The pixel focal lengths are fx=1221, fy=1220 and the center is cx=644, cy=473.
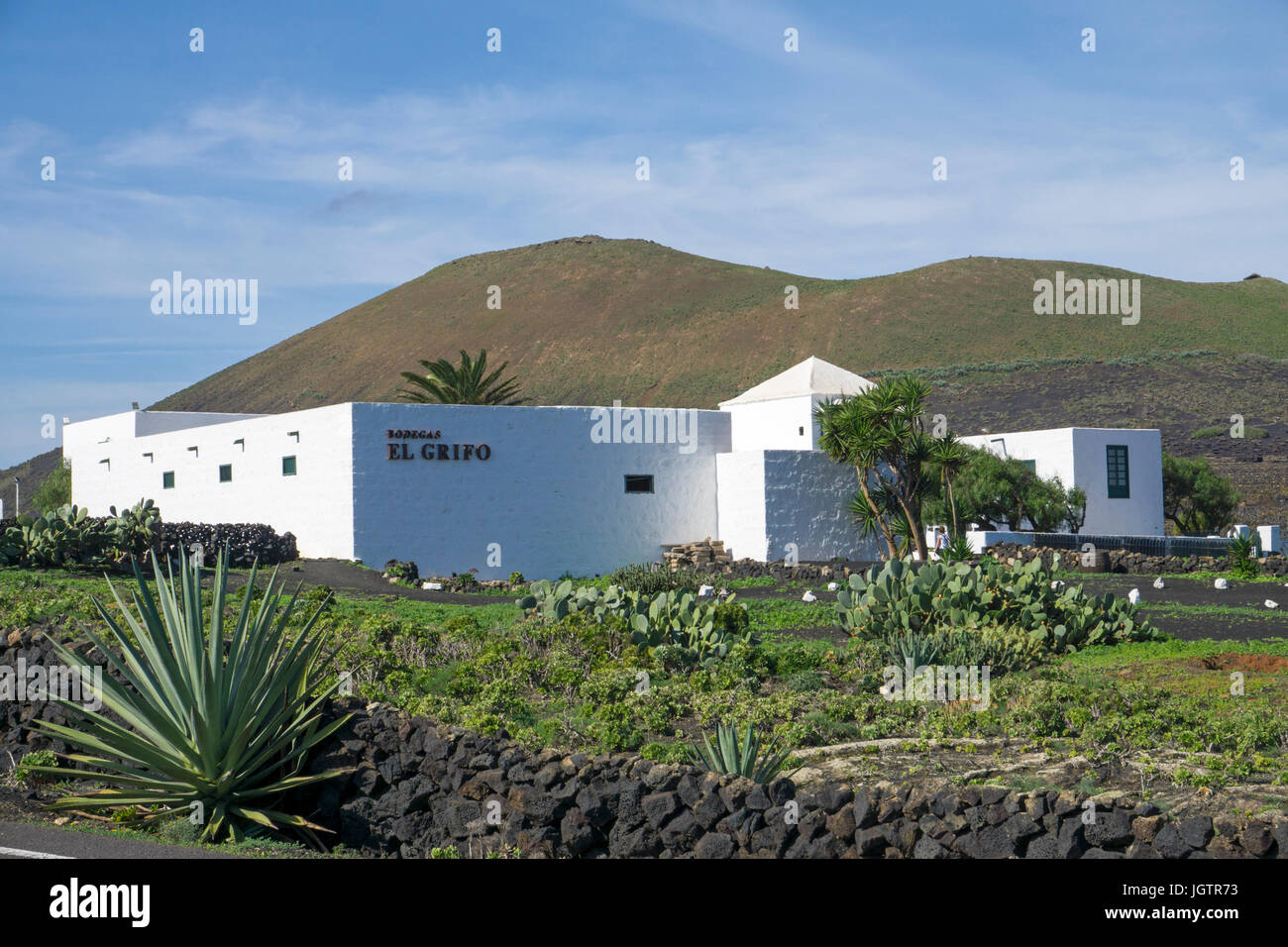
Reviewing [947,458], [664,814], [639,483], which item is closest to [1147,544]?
[947,458]

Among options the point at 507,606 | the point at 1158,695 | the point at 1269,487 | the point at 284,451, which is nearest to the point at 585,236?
the point at 1269,487

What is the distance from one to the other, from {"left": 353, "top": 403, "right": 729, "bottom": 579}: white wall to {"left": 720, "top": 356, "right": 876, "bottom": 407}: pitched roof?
62.1 inches

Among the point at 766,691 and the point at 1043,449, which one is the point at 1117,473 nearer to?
the point at 1043,449

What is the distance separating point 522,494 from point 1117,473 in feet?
51.3

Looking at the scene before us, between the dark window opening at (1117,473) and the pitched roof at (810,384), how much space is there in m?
7.20

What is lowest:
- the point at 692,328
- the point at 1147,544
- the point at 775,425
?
the point at 1147,544

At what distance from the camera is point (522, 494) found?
2589 centimetres

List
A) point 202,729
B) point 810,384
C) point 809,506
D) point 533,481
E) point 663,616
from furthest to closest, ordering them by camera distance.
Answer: point 810,384 → point 809,506 → point 533,481 → point 663,616 → point 202,729

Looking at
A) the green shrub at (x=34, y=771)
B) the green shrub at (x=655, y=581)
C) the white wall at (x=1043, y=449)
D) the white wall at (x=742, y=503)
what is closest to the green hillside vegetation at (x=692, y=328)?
the white wall at (x=1043, y=449)

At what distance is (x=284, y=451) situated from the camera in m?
26.4

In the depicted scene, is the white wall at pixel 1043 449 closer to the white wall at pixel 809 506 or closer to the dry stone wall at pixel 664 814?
the white wall at pixel 809 506

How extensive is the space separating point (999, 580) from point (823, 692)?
4020 millimetres

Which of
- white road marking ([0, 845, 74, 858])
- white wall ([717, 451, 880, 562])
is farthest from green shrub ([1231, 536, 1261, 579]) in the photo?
white road marking ([0, 845, 74, 858])
